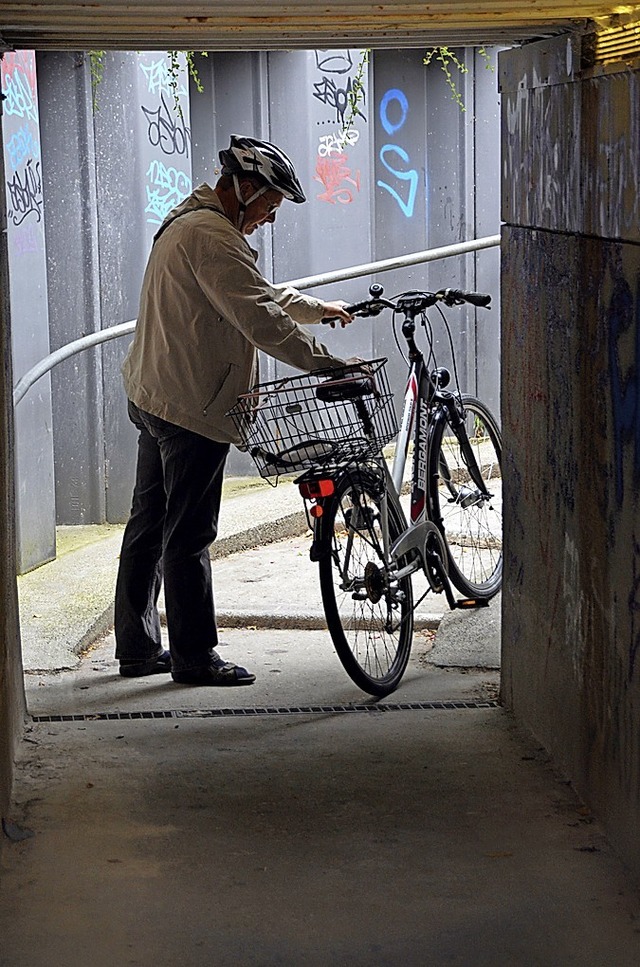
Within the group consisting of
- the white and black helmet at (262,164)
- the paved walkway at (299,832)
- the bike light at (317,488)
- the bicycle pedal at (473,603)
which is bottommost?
the paved walkway at (299,832)

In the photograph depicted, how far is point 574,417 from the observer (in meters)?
4.14

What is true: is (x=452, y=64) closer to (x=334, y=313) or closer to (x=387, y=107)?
(x=387, y=107)

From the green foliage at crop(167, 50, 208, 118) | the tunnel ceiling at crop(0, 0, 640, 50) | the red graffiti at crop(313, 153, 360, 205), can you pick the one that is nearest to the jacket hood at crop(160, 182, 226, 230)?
the tunnel ceiling at crop(0, 0, 640, 50)

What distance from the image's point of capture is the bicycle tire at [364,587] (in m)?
5.14

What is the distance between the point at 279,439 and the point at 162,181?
153 inches

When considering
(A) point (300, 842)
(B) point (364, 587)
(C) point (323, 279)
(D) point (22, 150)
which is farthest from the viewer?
(C) point (323, 279)

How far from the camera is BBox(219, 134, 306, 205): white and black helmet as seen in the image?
17.0 ft

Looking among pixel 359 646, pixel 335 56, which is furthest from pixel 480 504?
pixel 335 56

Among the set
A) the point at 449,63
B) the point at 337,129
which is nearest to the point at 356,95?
the point at 337,129

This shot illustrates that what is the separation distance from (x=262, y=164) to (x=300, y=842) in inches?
99.8

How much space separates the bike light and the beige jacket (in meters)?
0.33

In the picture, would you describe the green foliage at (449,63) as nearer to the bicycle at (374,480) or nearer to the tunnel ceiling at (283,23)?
the bicycle at (374,480)

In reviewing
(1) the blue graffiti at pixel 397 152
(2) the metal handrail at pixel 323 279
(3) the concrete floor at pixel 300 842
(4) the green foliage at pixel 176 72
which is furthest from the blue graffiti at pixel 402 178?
(3) the concrete floor at pixel 300 842

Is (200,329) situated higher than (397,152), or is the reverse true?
(397,152)
